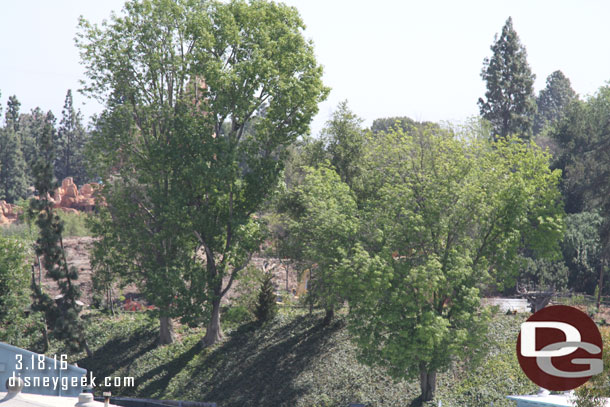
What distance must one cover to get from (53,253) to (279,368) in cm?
1505

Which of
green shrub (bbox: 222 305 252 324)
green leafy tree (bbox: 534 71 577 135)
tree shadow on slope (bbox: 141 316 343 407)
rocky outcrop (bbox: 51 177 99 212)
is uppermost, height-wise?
green leafy tree (bbox: 534 71 577 135)

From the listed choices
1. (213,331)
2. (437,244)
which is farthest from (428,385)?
(213,331)

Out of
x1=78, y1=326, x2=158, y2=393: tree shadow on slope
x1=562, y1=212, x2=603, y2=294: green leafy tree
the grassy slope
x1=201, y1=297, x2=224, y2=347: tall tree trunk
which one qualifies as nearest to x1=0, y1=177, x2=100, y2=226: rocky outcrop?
x1=78, y1=326, x2=158, y2=393: tree shadow on slope

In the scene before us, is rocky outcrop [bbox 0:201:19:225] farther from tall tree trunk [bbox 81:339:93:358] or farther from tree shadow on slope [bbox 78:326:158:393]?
tall tree trunk [bbox 81:339:93:358]

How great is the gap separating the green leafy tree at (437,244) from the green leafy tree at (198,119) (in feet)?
28.0

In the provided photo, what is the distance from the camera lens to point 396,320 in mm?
28797

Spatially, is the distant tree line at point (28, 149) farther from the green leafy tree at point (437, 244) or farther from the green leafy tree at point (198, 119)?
the green leafy tree at point (437, 244)

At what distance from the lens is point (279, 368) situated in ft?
123

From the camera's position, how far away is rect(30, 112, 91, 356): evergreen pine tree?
39688mm

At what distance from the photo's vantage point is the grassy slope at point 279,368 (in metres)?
32.3

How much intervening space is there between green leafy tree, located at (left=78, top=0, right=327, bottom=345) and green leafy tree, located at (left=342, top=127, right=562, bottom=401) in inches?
337

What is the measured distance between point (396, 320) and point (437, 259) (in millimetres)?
3126

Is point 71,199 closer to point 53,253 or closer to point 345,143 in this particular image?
point 53,253

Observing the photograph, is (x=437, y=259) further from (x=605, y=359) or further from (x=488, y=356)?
(x=605, y=359)
